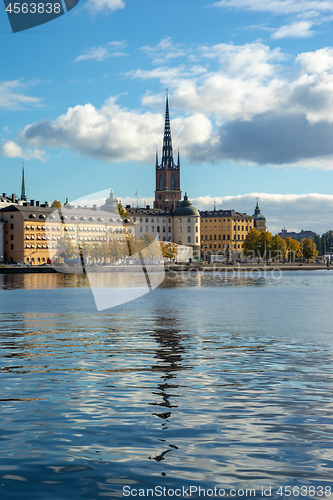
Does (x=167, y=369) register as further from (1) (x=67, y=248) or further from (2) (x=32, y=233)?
(2) (x=32, y=233)

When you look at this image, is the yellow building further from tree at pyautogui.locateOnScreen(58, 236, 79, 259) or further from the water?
the water

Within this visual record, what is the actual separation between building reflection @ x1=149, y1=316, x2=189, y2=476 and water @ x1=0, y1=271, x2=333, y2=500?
35 mm

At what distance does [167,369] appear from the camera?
65.0ft

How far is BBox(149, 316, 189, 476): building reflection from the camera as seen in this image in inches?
529

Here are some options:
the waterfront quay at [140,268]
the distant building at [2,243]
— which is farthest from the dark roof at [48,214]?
the waterfront quay at [140,268]

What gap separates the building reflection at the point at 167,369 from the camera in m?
13.4

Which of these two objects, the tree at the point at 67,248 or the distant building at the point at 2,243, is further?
the distant building at the point at 2,243

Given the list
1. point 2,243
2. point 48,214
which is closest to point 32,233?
point 2,243

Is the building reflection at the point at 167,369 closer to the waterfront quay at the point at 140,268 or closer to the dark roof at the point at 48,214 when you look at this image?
the waterfront quay at the point at 140,268

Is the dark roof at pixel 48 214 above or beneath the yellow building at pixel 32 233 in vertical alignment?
above

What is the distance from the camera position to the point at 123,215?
642 ft

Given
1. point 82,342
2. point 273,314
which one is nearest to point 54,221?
point 273,314

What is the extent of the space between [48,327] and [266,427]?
22.7 meters

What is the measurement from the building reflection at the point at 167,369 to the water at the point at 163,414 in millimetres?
35
